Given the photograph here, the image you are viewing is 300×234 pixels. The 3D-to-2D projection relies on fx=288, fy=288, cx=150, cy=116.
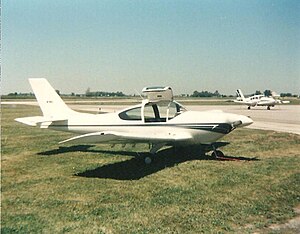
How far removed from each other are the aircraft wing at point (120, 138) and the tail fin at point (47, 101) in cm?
289

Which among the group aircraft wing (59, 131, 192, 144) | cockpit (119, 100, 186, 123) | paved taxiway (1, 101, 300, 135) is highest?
cockpit (119, 100, 186, 123)

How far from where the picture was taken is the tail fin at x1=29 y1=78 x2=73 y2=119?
10008 mm

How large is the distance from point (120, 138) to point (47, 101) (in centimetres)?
395

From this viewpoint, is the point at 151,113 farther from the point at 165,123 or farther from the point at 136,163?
the point at 136,163

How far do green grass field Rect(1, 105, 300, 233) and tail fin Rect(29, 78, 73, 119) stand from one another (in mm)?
1473

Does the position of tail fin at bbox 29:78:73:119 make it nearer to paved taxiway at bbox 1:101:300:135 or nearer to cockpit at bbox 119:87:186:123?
cockpit at bbox 119:87:186:123

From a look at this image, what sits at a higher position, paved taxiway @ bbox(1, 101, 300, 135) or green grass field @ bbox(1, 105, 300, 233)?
green grass field @ bbox(1, 105, 300, 233)

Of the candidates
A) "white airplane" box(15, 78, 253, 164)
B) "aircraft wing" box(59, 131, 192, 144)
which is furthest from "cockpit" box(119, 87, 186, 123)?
"aircraft wing" box(59, 131, 192, 144)

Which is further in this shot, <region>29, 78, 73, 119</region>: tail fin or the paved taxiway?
the paved taxiway

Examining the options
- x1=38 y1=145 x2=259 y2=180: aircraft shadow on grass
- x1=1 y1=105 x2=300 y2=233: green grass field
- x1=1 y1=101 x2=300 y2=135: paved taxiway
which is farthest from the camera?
x1=1 y1=101 x2=300 y2=135: paved taxiway

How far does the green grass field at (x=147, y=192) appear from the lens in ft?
15.0

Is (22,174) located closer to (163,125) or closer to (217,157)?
(163,125)

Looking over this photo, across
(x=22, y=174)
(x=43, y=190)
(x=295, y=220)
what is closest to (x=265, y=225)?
(x=295, y=220)

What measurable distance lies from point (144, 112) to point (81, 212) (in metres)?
4.37
